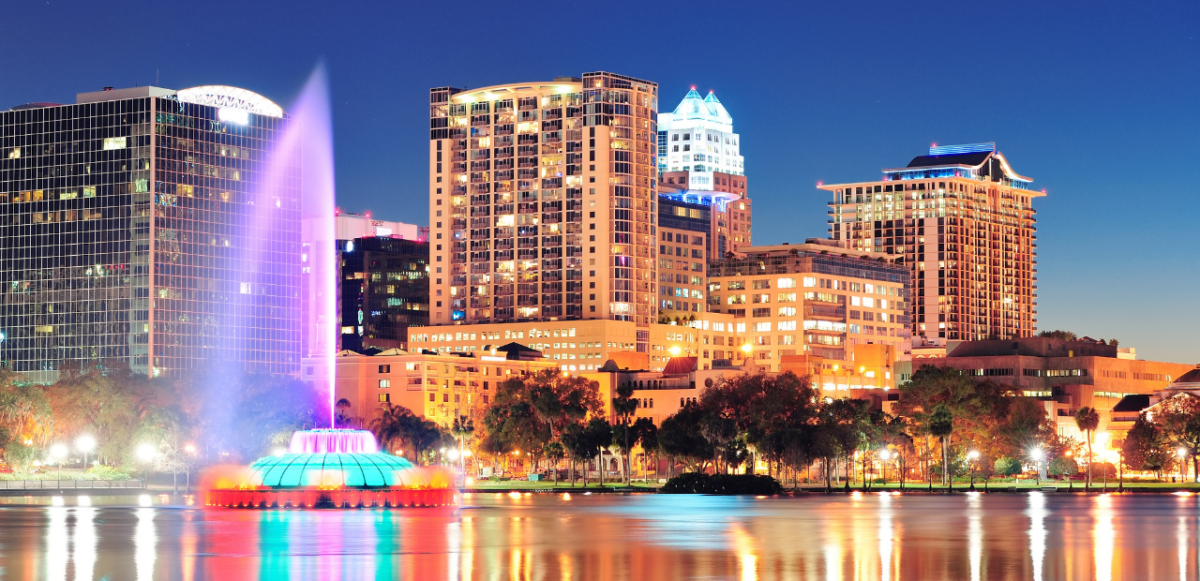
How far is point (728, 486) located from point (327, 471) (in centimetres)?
5837

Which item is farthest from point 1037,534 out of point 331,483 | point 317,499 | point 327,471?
point 327,471

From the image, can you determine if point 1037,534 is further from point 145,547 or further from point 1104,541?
point 145,547

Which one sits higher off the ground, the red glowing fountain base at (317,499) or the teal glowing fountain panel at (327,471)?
Result: the teal glowing fountain panel at (327,471)

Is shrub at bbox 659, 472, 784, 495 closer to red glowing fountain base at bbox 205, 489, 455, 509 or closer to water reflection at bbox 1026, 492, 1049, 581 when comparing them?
water reflection at bbox 1026, 492, 1049, 581

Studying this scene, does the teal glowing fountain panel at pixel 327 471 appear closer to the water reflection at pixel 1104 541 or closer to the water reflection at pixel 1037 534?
the water reflection at pixel 1037 534

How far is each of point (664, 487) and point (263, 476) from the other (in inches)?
2611

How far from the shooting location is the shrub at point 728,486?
17438 cm

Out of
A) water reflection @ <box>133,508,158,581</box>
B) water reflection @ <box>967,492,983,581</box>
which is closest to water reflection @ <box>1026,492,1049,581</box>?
water reflection @ <box>967,492,983,581</box>

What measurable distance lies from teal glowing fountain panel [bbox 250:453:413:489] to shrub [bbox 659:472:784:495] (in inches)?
2047

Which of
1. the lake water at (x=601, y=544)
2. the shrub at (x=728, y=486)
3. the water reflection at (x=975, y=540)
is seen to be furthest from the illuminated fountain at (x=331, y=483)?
the shrub at (x=728, y=486)

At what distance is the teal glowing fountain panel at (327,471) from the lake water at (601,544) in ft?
29.7

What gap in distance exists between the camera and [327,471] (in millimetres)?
126688

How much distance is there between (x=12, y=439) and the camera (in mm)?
182125

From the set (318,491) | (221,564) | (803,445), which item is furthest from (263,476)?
(803,445)
